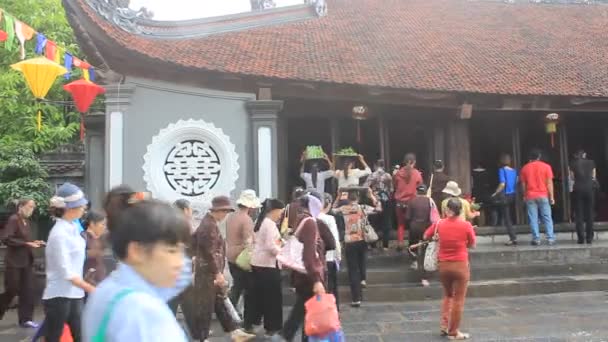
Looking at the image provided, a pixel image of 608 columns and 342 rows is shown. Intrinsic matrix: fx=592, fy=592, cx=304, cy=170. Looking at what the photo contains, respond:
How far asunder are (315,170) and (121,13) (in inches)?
161

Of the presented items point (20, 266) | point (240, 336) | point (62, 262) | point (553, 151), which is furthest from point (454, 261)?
point (553, 151)

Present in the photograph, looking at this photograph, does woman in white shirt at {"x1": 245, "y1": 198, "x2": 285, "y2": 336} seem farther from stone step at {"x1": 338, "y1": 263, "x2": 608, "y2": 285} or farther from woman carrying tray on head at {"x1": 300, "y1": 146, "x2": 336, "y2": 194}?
woman carrying tray on head at {"x1": 300, "y1": 146, "x2": 336, "y2": 194}

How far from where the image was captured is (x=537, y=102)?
35.2ft

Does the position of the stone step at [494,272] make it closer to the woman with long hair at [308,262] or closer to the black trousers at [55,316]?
the woman with long hair at [308,262]

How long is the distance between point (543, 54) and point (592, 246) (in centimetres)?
466

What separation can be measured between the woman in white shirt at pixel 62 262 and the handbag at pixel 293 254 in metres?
1.76

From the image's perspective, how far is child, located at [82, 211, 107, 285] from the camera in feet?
16.3

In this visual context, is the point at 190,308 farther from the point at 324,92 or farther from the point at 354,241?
the point at 324,92

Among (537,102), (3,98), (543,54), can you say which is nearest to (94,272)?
(537,102)

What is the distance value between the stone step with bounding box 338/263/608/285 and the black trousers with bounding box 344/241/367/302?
0.89 meters

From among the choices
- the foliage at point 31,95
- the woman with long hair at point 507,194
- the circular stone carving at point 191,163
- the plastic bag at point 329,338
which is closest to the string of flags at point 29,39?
the circular stone carving at point 191,163

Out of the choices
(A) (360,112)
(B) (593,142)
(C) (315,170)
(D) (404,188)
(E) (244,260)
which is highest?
(A) (360,112)

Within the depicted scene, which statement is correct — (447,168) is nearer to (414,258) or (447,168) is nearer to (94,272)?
(414,258)

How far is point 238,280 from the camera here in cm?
618
